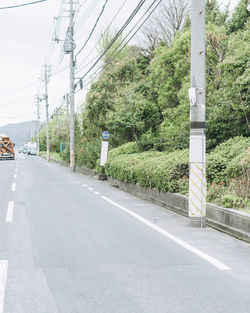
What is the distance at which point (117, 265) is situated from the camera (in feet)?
20.4

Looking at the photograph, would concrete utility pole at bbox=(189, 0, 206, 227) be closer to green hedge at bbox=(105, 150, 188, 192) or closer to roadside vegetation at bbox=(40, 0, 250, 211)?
roadside vegetation at bbox=(40, 0, 250, 211)

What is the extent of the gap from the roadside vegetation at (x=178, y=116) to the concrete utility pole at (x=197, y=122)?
2.14ft

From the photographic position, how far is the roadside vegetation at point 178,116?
12.0 m

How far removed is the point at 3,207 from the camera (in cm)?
1216

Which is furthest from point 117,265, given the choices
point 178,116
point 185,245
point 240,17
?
point 240,17

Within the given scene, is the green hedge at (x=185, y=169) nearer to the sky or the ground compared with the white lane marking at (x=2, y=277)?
nearer to the sky

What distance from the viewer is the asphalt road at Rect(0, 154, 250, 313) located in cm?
469

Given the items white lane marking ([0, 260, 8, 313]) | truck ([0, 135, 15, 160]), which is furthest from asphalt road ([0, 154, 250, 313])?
truck ([0, 135, 15, 160])

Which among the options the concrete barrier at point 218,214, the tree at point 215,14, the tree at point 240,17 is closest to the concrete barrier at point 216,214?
the concrete barrier at point 218,214

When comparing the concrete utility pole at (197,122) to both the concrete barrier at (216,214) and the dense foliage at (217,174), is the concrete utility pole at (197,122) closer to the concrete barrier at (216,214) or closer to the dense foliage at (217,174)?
the concrete barrier at (216,214)

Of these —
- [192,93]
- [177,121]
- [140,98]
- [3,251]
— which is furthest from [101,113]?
[3,251]

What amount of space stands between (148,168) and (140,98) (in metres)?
11.2

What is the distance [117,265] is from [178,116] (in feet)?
49.3

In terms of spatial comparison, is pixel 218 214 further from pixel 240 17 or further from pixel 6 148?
pixel 6 148
